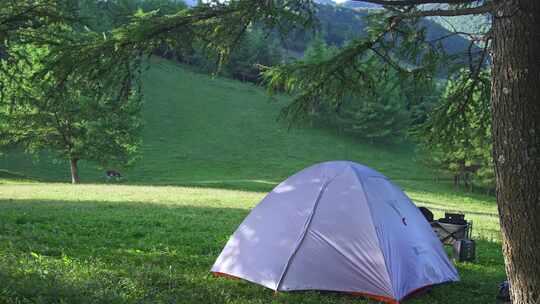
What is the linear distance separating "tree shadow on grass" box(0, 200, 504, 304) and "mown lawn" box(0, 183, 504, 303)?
0.04 feet

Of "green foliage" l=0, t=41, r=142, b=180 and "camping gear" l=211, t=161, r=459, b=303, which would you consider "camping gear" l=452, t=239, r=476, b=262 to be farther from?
"green foliage" l=0, t=41, r=142, b=180

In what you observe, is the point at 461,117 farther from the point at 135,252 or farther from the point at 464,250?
the point at 135,252

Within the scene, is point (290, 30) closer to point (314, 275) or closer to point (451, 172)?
point (314, 275)

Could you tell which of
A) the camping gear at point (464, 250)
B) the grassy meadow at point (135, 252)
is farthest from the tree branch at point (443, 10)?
the camping gear at point (464, 250)

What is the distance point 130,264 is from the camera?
787cm

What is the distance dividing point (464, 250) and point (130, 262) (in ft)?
19.9

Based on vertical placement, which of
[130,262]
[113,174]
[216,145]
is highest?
[130,262]

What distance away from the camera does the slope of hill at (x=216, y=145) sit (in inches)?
1747

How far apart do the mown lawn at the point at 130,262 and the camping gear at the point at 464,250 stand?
0.20 metres

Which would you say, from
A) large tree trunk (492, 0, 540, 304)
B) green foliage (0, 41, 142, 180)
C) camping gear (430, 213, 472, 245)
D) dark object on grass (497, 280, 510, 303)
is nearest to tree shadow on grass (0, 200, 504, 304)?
dark object on grass (497, 280, 510, 303)

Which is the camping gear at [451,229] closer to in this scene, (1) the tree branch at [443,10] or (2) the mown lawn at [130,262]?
(2) the mown lawn at [130,262]

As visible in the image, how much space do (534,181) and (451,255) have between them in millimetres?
6294

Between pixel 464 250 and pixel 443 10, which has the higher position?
pixel 443 10

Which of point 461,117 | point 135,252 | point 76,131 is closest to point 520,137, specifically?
point 461,117
